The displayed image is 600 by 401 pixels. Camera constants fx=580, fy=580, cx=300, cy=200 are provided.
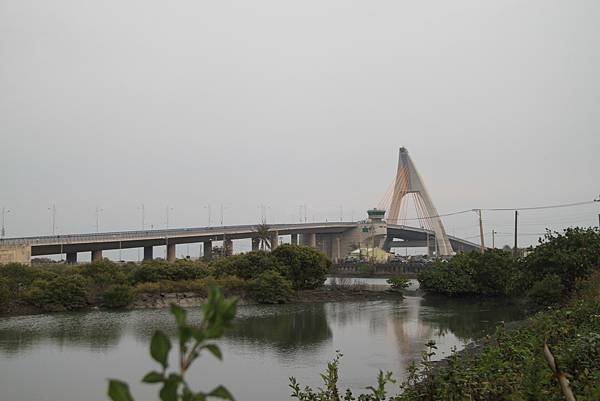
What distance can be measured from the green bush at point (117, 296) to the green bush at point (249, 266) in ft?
20.7

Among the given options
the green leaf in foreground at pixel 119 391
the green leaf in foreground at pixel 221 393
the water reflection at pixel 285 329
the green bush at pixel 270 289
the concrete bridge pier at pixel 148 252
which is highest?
the green leaf in foreground at pixel 119 391

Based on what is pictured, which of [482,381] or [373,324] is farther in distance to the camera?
[373,324]

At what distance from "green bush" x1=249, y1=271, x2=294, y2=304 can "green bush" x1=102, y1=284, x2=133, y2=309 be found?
6113mm

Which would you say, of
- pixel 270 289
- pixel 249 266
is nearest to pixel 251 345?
pixel 270 289

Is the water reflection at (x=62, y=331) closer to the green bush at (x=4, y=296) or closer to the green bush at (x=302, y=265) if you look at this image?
the green bush at (x=4, y=296)

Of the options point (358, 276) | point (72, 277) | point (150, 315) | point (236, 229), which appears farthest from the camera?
point (236, 229)

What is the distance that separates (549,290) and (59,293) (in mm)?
20157

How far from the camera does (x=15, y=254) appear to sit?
3447 centimetres

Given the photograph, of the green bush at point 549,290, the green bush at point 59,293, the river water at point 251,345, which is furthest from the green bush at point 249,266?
the green bush at point 549,290

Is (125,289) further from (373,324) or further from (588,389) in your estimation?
(588,389)

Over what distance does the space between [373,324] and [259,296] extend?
9.13 m

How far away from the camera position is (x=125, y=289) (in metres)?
26.1

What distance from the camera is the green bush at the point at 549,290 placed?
21766 millimetres

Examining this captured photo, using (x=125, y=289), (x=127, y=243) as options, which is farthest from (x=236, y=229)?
(x=125, y=289)
